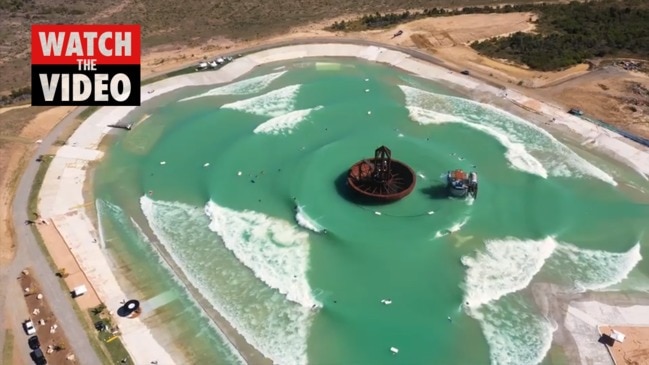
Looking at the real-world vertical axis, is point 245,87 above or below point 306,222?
above

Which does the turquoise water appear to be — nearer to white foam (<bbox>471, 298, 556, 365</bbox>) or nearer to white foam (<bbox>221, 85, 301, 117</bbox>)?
white foam (<bbox>471, 298, 556, 365</bbox>)

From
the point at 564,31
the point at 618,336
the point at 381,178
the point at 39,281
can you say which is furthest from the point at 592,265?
the point at 564,31

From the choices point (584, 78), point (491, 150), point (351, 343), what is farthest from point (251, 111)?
point (584, 78)

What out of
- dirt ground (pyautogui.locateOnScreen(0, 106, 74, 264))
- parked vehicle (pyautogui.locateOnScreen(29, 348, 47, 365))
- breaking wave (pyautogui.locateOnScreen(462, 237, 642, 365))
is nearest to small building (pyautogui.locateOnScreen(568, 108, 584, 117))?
breaking wave (pyautogui.locateOnScreen(462, 237, 642, 365))

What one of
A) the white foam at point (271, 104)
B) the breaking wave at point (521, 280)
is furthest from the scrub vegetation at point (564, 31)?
the breaking wave at point (521, 280)

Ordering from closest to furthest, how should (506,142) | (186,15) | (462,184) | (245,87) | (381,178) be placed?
(462,184) < (381,178) < (506,142) < (245,87) < (186,15)

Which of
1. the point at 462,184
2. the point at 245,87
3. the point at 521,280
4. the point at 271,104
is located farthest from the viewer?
the point at 245,87

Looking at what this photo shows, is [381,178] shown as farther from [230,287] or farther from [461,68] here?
[461,68]

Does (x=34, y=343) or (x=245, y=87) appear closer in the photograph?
(x=34, y=343)
